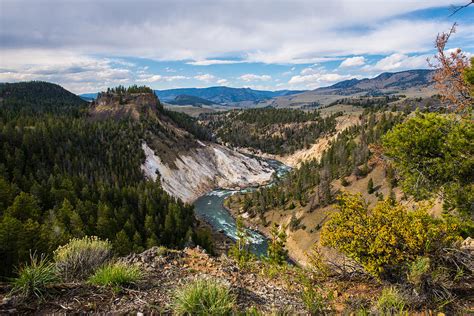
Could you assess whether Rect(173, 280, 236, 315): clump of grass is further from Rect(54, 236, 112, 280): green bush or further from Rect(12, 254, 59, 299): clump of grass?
Rect(54, 236, 112, 280): green bush

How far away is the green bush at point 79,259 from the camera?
33.3 ft

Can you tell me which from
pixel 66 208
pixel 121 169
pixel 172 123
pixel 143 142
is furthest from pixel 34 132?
pixel 172 123

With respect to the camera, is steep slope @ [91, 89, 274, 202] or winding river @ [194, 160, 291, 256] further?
steep slope @ [91, 89, 274, 202]

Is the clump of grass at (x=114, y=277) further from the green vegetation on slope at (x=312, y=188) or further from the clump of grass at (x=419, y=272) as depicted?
the green vegetation on slope at (x=312, y=188)

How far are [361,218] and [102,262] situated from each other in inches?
405

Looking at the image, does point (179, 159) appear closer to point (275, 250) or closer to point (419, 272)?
point (275, 250)

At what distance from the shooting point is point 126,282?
9547 mm

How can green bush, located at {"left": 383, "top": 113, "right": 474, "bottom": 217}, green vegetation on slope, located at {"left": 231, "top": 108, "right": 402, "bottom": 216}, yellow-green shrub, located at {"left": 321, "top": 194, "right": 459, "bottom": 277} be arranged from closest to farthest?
yellow-green shrub, located at {"left": 321, "top": 194, "right": 459, "bottom": 277} < green bush, located at {"left": 383, "top": 113, "right": 474, "bottom": 217} < green vegetation on slope, located at {"left": 231, "top": 108, "right": 402, "bottom": 216}

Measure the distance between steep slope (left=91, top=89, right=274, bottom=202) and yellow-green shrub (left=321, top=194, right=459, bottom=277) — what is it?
98.4m

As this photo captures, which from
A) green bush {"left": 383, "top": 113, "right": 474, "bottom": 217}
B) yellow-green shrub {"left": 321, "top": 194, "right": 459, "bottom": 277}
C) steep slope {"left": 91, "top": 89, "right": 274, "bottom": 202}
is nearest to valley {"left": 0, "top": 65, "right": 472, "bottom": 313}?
green bush {"left": 383, "top": 113, "right": 474, "bottom": 217}

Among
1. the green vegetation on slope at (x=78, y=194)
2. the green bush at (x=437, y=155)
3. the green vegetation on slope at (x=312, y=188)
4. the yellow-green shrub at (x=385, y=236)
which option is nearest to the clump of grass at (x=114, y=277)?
the yellow-green shrub at (x=385, y=236)

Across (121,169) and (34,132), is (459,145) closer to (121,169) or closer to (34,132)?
(121,169)

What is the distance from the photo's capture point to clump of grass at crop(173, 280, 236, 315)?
25.4 feet

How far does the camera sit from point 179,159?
127 metres
